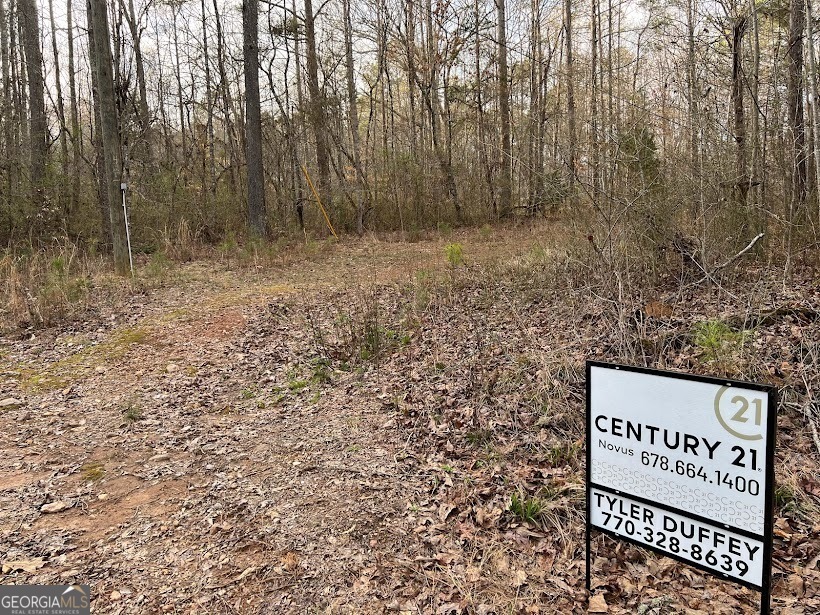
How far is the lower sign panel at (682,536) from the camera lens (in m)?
1.98

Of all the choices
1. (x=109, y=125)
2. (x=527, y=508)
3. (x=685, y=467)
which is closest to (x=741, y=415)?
(x=685, y=467)

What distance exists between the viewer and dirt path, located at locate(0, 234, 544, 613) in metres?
2.67

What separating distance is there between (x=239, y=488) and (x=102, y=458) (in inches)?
46.9

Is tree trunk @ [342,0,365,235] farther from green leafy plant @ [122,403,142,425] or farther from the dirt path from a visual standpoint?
green leafy plant @ [122,403,142,425]

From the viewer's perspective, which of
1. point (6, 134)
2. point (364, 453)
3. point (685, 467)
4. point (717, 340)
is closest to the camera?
point (685, 467)

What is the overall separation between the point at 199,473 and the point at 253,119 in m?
11.1

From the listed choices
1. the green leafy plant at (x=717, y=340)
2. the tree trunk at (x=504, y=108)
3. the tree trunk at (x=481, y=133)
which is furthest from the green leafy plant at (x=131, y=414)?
the tree trunk at (x=481, y=133)

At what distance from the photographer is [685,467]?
2076mm

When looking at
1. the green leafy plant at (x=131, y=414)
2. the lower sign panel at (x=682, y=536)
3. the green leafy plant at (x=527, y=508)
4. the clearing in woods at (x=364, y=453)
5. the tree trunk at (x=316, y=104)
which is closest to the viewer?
the lower sign panel at (x=682, y=536)

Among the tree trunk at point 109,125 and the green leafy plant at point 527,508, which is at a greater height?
the tree trunk at point 109,125

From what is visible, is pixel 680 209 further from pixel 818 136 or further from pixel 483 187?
pixel 483 187

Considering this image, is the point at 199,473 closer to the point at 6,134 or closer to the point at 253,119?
the point at 253,119

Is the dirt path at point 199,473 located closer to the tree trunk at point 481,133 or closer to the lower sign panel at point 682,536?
the lower sign panel at point 682,536

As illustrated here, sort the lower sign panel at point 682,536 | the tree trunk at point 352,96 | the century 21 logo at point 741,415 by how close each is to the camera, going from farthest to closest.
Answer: the tree trunk at point 352,96 → the lower sign panel at point 682,536 → the century 21 logo at point 741,415
